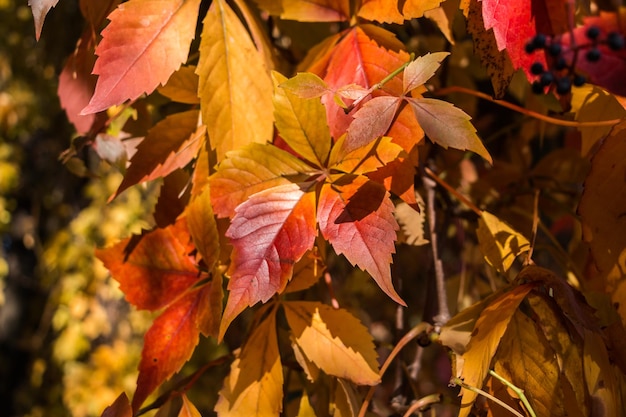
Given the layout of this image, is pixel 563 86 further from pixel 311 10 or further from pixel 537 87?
pixel 311 10

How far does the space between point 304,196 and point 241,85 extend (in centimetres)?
14

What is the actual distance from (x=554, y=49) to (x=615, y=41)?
138 mm

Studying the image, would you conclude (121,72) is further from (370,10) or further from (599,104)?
(599,104)

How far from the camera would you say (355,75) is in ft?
1.84

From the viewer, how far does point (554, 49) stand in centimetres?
61

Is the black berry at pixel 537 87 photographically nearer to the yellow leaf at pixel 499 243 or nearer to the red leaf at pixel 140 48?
the yellow leaf at pixel 499 243

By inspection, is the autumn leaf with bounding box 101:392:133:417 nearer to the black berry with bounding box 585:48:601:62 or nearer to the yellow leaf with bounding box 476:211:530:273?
the yellow leaf with bounding box 476:211:530:273

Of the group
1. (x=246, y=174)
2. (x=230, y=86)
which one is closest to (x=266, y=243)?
(x=246, y=174)

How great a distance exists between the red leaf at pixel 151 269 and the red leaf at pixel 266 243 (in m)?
0.14

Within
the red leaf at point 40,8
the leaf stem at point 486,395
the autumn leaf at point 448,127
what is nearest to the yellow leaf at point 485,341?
the leaf stem at point 486,395

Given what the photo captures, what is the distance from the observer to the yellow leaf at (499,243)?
0.59m

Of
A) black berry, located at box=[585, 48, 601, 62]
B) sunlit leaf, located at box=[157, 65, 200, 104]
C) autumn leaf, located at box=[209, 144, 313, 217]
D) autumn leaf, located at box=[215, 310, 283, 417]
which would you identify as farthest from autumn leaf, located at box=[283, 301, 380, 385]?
black berry, located at box=[585, 48, 601, 62]

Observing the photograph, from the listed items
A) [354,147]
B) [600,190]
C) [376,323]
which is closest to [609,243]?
[600,190]

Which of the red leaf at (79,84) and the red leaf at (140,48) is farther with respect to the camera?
the red leaf at (79,84)
